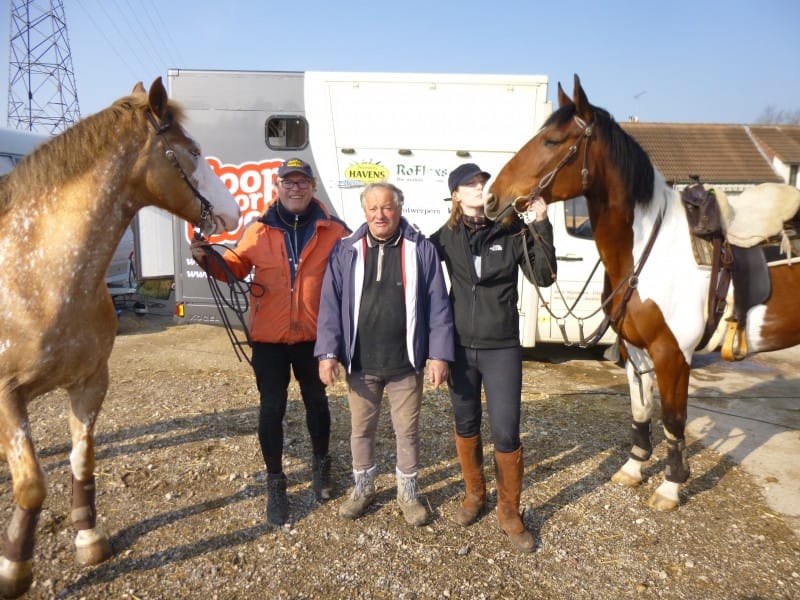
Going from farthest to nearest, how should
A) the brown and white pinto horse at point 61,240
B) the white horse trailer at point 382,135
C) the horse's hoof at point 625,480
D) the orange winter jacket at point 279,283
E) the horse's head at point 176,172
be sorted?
the white horse trailer at point 382,135 < the horse's hoof at point 625,480 < the orange winter jacket at point 279,283 < the horse's head at point 176,172 < the brown and white pinto horse at point 61,240

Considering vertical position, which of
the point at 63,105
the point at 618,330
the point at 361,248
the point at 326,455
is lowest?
the point at 326,455

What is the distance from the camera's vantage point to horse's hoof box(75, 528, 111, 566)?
248 centimetres

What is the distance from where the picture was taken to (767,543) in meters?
2.77

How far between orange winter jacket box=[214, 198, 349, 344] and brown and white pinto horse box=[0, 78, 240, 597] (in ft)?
1.78

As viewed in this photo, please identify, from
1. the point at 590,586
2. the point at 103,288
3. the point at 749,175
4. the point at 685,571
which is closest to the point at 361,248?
the point at 103,288

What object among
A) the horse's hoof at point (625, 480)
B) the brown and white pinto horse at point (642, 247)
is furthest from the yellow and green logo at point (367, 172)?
the horse's hoof at point (625, 480)

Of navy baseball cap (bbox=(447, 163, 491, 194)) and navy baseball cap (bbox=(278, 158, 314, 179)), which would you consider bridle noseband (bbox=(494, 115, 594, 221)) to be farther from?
navy baseball cap (bbox=(278, 158, 314, 179))

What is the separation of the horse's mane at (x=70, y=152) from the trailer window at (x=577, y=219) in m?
4.77

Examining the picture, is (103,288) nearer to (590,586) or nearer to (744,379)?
(590,586)

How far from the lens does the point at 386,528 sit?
112 inches

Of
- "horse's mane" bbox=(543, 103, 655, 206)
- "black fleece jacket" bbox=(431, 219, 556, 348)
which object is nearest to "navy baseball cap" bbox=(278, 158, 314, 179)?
"black fleece jacket" bbox=(431, 219, 556, 348)

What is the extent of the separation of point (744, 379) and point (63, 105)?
98.9ft

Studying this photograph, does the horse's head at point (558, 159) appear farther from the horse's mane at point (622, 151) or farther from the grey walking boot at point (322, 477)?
the grey walking boot at point (322, 477)

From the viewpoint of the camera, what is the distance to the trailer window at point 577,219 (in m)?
5.81
